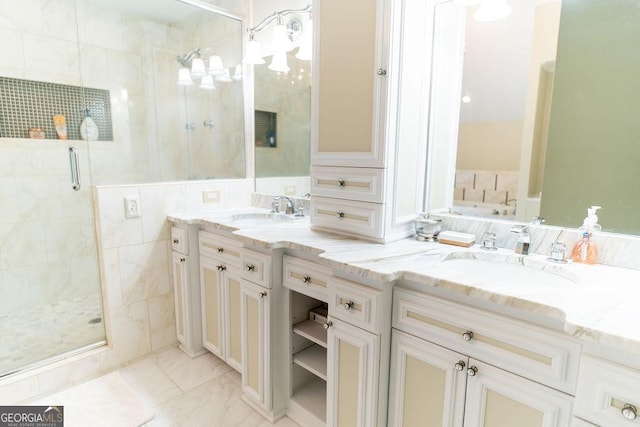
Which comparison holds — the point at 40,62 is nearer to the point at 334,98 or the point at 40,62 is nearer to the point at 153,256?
the point at 153,256

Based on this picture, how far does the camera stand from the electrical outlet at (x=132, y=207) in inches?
77.1

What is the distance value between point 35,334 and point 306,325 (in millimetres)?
1825

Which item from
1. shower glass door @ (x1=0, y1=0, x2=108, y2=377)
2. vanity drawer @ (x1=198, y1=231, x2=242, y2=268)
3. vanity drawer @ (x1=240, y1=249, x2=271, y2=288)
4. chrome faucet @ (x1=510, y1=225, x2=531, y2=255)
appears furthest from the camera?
shower glass door @ (x1=0, y1=0, x2=108, y2=377)

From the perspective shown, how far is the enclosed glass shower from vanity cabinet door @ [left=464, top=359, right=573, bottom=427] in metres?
2.03

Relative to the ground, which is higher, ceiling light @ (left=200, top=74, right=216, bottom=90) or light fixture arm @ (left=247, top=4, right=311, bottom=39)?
light fixture arm @ (left=247, top=4, right=311, bottom=39)

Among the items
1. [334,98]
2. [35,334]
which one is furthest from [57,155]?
[334,98]

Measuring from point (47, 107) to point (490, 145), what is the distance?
2.84 meters

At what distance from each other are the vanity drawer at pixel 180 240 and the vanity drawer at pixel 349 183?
2.93ft

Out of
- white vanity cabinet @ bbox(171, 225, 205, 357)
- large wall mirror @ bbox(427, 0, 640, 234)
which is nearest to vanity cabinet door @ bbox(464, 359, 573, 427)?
large wall mirror @ bbox(427, 0, 640, 234)

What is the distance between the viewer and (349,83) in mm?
1397

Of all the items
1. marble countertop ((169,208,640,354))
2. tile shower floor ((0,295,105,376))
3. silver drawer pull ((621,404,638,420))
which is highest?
marble countertop ((169,208,640,354))

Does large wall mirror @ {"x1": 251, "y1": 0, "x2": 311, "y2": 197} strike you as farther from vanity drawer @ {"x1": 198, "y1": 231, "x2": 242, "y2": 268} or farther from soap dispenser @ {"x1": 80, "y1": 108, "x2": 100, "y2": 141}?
soap dispenser @ {"x1": 80, "y1": 108, "x2": 100, "y2": 141}

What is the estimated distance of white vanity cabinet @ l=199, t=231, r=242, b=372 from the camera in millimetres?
1747

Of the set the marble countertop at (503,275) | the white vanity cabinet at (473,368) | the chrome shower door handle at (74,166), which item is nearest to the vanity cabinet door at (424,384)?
the white vanity cabinet at (473,368)
